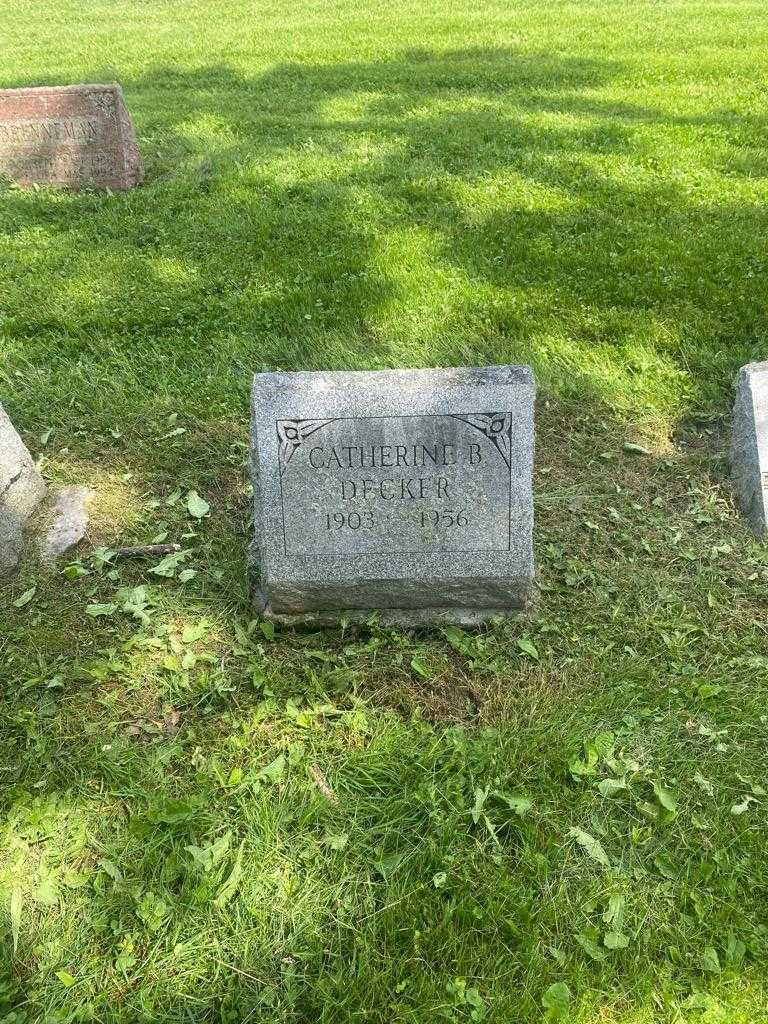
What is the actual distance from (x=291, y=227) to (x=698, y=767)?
16.5ft

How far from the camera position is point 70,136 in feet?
Answer: 23.9

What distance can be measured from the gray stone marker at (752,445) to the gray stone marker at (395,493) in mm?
1304

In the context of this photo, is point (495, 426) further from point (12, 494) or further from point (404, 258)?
point (404, 258)

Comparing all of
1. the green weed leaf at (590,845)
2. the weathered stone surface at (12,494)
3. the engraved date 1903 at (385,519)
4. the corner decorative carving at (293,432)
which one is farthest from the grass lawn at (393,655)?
the corner decorative carving at (293,432)

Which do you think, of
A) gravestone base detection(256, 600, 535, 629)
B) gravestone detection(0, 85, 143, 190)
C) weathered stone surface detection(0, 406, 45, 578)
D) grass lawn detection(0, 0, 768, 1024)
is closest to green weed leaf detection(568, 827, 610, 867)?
grass lawn detection(0, 0, 768, 1024)

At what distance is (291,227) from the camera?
6246 millimetres

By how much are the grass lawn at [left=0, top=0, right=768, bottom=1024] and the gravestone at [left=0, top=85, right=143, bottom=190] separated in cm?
54

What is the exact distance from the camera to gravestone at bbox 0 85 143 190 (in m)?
7.20

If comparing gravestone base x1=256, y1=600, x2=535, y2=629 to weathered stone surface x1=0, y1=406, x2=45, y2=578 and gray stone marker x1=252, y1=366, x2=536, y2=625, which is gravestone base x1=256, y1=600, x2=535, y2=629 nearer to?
gray stone marker x1=252, y1=366, x2=536, y2=625

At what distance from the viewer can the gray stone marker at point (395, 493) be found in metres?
2.87

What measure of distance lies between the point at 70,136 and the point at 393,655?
6451 millimetres

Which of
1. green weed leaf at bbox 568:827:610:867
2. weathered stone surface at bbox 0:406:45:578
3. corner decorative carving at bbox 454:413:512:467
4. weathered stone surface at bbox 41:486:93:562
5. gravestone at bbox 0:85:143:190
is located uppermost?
gravestone at bbox 0:85:143:190

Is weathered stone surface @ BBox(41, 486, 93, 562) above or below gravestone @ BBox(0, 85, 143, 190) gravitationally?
below

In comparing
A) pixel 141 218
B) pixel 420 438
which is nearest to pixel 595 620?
pixel 420 438
